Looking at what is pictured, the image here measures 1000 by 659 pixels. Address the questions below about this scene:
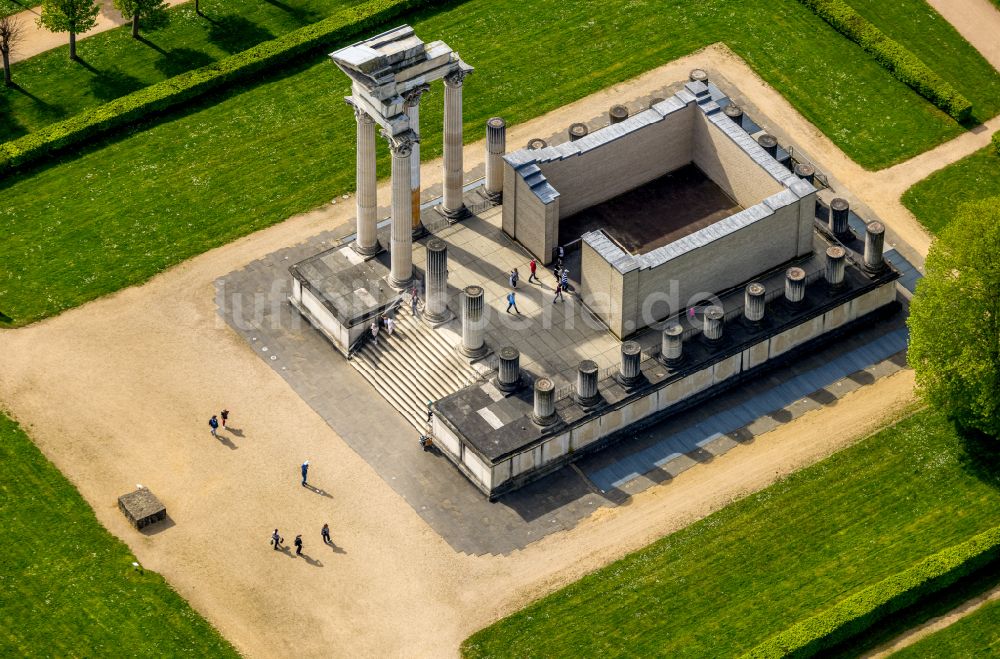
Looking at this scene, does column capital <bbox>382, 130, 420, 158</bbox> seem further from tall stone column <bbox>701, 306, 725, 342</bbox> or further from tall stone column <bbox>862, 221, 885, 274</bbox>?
tall stone column <bbox>862, 221, 885, 274</bbox>

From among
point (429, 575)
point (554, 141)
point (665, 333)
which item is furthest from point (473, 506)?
point (554, 141)

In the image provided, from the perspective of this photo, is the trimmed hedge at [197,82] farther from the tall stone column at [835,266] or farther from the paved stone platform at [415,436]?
the tall stone column at [835,266]

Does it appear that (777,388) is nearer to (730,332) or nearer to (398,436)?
(730,332)

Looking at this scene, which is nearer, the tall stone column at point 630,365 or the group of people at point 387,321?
the tall stone column at point 630,365

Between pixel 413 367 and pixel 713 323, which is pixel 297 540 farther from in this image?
pixel 713 323

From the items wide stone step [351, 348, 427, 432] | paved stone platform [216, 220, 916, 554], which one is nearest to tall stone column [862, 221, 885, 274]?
paved stone platform [216, 220, 916, 554]

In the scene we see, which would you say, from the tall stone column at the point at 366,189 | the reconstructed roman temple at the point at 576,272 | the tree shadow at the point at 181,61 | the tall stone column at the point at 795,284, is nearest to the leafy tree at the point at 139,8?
the tree shadow at the point at 181,61
